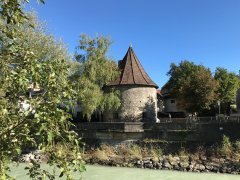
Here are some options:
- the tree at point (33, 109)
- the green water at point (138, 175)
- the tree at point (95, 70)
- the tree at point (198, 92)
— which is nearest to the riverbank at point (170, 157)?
the green water at point (138, 175)

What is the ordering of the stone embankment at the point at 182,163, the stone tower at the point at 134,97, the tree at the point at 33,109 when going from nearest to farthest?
the tree at the point at 33,109 < the stone embankment at the point at 182,163 < the stone tower at the point at 134,97

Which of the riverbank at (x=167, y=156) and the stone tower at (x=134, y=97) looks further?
the stone tower at (x=134, y=97)

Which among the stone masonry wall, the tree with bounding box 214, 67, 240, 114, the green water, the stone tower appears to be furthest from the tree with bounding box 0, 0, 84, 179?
the tree with bounding box 214, 67, 240, 114

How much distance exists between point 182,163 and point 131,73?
1713 centimetres

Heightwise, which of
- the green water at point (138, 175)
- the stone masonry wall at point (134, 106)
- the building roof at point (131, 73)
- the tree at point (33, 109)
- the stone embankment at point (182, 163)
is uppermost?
the building roof at point (131, 73)

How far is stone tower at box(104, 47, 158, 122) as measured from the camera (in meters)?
35.3

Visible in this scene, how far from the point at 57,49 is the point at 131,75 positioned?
907cm

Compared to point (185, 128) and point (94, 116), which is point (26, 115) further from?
point (94, 116)

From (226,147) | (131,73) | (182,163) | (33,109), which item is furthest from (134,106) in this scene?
(33,109)

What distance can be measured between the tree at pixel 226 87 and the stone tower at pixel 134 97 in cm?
1862

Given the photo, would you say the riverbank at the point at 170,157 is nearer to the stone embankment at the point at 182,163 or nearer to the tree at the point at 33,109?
the stone embankment at the point at 182,163

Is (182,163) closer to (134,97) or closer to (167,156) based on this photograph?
(167,156)

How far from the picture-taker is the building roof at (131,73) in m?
35.7

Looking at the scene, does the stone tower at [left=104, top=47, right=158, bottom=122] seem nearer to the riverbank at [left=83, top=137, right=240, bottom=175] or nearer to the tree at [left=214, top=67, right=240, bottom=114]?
the riverbank at [left=83, top=137, right=240, bottom=175]
